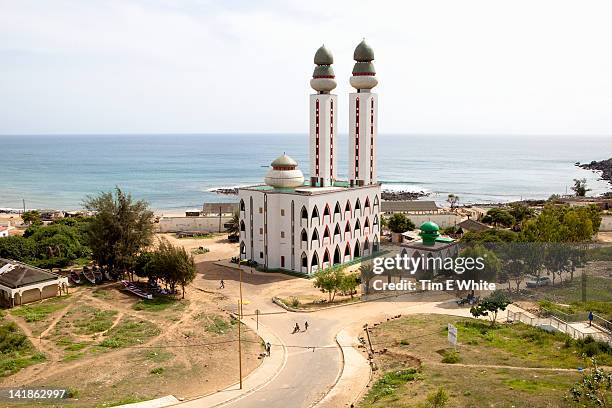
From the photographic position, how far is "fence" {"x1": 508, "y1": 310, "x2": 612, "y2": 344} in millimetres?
30672

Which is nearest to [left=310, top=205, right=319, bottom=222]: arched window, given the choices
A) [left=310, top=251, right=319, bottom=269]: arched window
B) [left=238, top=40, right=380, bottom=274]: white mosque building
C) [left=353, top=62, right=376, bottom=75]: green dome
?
[left=238, top=40, right=380, bottom=274]: white mosque building

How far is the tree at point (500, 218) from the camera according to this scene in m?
67.6

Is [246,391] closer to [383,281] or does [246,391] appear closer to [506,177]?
[383,281]

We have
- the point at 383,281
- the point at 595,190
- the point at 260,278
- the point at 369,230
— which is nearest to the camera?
the point at 383,281

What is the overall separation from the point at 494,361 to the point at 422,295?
14919 millimetres

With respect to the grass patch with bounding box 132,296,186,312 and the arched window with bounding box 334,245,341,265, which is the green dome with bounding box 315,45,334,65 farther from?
the grass patch with bounding box 132,296,186,312

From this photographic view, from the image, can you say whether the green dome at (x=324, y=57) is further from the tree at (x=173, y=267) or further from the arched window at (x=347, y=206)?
the tree at (x=173, y=267)

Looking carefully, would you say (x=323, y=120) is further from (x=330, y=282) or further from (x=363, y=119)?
(x=330, y=282)

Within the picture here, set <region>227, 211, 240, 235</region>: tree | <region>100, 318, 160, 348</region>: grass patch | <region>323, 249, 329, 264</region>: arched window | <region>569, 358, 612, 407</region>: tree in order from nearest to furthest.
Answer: <region>569, 358, 612, 407</region>: tree → <region>100, 318, 160, 348</region>: grass patch → <region>323, 249, 329, 264</region>: arched window → <region>227, 211, 240, 235</region>: tree

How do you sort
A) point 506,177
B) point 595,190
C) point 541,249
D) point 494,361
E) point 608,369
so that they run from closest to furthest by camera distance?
point 608,369 → point 494,361 → point 541,249 → point 595,190 → point 506,177

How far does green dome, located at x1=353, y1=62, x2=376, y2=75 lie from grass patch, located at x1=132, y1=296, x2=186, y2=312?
28.4 meters

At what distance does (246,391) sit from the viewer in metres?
25.6

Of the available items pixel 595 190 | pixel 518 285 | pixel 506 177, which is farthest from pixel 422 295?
pixel 506 177

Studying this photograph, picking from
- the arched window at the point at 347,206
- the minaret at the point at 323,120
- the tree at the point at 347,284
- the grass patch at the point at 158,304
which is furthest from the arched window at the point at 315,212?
the grass patch at the point at 158,304
